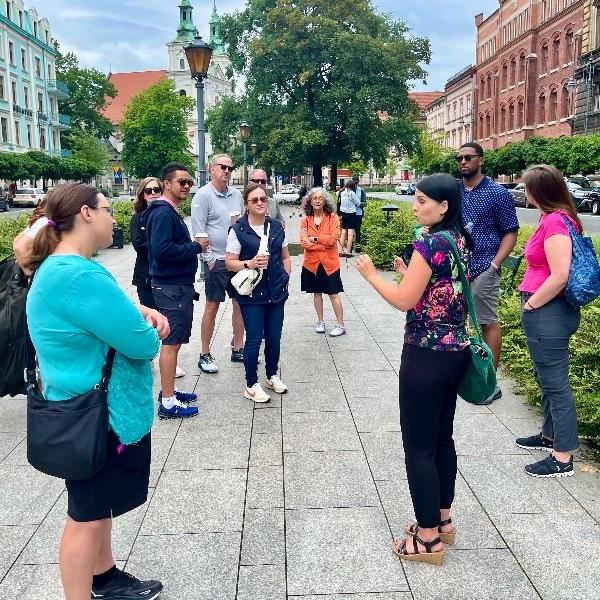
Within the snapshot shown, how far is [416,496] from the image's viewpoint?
3.04 metres

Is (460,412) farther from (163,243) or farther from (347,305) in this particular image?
(347,305)

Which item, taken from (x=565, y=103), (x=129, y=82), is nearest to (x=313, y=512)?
(x=565, y=103)

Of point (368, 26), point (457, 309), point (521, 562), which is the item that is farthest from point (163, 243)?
point (368, 26)

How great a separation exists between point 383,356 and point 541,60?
57087 mm

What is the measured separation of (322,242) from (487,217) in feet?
8.51

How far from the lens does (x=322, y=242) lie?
Answer: 24.6 ft

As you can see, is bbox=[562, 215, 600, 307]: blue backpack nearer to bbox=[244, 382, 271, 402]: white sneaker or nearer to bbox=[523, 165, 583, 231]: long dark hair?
bbox=[523, 165, 583, 231]: long dark hair

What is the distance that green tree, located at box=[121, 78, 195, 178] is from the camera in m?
52.1

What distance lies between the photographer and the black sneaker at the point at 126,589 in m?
2.76

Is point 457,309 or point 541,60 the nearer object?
point 457,309

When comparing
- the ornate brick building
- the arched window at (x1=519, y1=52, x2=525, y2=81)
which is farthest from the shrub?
the arched window at (x1=519, y1=52, x2=525, y2=81)

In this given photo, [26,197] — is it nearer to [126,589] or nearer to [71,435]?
[126,589]

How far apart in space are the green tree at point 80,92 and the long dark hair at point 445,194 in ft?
248

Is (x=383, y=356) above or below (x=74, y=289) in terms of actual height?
below
